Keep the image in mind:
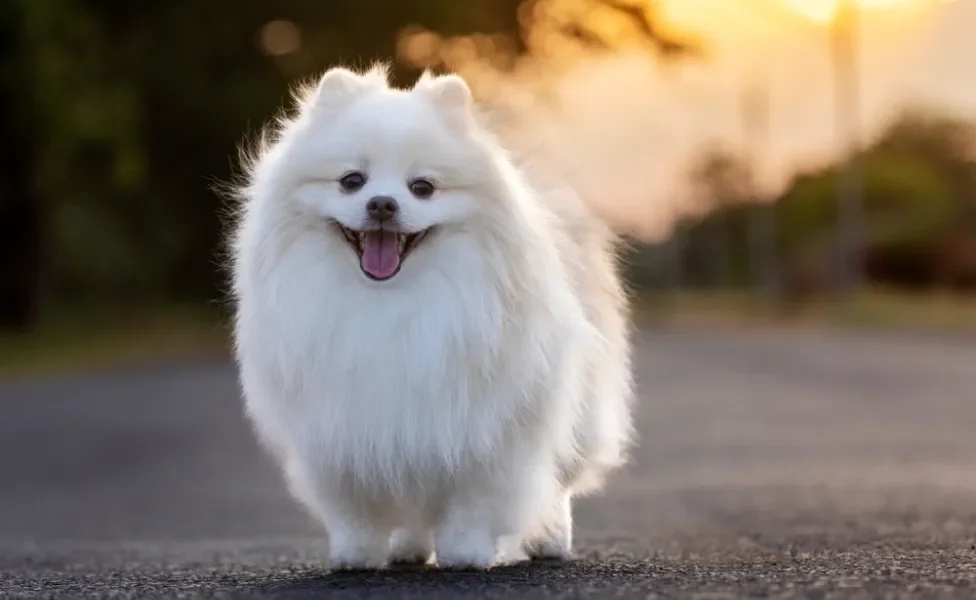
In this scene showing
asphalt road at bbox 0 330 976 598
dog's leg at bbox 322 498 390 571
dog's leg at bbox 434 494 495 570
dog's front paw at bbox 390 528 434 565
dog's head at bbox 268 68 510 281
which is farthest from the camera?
dog's front paw at bbox 390 528 434 565

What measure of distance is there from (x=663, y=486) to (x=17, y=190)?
2378cm

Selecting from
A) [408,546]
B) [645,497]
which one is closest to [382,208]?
[408,546]

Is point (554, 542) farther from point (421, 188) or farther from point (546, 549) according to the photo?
point (421, 188)

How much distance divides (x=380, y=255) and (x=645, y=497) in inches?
263

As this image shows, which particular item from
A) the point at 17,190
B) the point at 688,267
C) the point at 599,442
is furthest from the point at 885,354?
the point at 688,267

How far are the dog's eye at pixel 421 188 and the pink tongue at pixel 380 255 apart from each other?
0.57 feet

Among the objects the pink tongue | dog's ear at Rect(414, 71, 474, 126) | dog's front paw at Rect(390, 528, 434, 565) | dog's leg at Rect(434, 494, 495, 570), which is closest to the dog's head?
the pink tongue

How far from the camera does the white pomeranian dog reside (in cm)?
511

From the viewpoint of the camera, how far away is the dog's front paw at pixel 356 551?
539cm

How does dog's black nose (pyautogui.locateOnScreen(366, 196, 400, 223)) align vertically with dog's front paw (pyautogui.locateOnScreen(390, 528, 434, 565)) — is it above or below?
above

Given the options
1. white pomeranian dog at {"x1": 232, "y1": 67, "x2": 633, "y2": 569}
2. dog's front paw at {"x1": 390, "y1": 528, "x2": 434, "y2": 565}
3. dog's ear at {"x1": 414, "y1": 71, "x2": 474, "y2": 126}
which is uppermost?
dog's ear at {"x1": 414, "y1": 71, "x2": 474, "y2": 126}

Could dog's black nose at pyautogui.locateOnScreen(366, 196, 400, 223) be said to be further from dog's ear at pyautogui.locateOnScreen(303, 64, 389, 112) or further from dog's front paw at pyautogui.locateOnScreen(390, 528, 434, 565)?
dog's front paw at pyautogui.locateOnScreen(390, 528, 434, 565)

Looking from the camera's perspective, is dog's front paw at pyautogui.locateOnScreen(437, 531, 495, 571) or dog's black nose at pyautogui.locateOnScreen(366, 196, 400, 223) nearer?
dog's black nose at pyautogui.locateOnScreen(366, 196, 400, 223)

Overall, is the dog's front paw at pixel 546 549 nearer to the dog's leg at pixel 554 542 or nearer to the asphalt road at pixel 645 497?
the dog's leg at pixel 554 542
